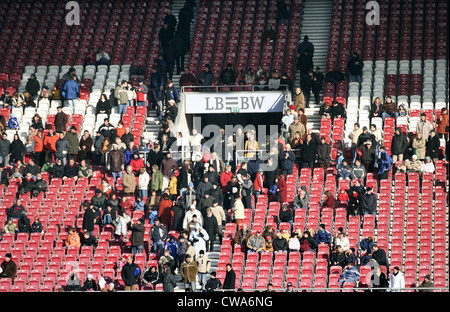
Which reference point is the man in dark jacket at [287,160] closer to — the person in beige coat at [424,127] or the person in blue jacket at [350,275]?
the person in beige coat at [424,127]

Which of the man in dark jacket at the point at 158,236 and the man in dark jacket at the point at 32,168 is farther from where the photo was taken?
the man in dark jacket at the point at 32,168

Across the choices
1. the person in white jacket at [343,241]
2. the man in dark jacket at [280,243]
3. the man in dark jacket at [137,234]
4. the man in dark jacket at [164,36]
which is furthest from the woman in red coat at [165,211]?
the man in dark jacket at [164,36]

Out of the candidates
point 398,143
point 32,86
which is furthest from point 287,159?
point 32,86

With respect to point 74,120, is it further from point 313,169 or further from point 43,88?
point 313,169

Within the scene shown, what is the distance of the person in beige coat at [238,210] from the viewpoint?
34250 mm

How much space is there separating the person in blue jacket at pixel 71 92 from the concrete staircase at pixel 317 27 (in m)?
6.50

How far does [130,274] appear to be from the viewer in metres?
32.6

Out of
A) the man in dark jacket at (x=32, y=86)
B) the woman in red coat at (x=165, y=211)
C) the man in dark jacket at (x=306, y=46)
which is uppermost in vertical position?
the man in dark jacket at (x=306, y=46)

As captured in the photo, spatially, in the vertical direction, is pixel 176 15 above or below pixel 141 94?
above

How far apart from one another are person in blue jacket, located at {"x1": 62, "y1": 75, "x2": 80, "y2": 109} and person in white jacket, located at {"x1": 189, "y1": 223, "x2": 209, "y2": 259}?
26.3 ft

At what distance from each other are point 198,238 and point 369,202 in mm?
4371

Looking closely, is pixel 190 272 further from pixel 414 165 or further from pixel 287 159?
pixel 414 165

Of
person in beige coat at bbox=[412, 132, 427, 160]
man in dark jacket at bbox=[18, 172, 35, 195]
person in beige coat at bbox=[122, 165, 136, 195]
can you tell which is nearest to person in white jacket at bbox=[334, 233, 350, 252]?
person in beige coat at bbox=[412, 132, 427, 160]
